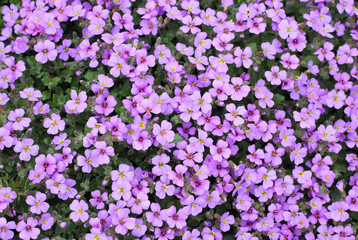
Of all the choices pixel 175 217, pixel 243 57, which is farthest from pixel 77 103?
pixel 243 57

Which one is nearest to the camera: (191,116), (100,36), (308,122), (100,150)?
(100,150)

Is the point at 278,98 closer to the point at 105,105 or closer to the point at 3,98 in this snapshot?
the point at 105,105

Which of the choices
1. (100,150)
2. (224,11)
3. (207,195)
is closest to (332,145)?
(207,195)

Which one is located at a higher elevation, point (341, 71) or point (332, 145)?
point (341, 71)

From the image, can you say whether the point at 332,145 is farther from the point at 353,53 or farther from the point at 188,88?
the point at 188,88

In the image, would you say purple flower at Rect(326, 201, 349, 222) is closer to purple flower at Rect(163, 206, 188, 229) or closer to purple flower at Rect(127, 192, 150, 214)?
purple flower at Rect(163, 206, 188, 229)

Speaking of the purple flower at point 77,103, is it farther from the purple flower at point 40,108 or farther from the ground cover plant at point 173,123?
the purple flower at point 40,108
